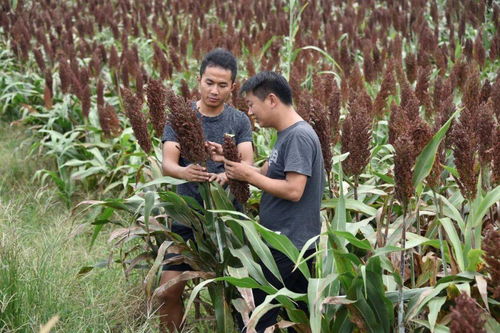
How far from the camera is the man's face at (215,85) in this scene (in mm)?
3643

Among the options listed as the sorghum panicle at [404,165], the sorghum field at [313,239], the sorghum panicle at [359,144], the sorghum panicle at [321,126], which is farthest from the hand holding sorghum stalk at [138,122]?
the sorghum panicle at [404,165]

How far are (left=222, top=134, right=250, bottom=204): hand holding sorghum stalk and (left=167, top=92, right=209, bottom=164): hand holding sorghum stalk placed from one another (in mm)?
105

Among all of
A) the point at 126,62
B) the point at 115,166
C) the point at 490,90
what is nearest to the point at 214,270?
the point at 490,90

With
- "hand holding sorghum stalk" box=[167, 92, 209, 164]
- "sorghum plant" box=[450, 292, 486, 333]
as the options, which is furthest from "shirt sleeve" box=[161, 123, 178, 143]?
"sorghum plant" box=[450, 292, 486, 333]

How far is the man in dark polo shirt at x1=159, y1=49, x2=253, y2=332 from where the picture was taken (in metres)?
3.64

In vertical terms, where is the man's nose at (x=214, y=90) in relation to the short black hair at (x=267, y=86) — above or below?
below

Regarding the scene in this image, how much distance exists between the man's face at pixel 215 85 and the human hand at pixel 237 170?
0.69 m

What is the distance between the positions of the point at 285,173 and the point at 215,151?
339 millimetres

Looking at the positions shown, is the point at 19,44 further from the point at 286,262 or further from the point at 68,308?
the point at 286,262

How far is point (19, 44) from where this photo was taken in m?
8.38

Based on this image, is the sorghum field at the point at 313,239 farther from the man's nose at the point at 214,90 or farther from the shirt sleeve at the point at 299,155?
the man's nose at the point at 214,90

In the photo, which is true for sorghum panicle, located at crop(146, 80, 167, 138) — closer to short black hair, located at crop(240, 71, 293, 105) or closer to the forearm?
the forearm

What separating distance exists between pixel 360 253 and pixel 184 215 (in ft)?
3.03

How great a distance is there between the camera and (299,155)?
3.15 meters
